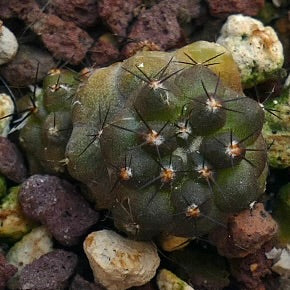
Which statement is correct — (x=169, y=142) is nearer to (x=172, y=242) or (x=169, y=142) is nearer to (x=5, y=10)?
(x=172, y=242)

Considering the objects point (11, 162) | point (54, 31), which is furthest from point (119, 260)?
point (54, 31)

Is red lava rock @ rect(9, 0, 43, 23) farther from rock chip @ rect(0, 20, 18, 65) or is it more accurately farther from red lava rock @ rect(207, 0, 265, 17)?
red lava rock @ rect(207, 0, 265, 17)

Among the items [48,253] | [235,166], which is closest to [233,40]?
[235,166]

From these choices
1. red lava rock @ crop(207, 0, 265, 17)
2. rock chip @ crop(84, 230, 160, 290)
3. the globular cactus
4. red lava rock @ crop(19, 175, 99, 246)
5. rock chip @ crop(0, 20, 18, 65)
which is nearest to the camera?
the globular cactus

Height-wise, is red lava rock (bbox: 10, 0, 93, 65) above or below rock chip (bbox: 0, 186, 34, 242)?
above

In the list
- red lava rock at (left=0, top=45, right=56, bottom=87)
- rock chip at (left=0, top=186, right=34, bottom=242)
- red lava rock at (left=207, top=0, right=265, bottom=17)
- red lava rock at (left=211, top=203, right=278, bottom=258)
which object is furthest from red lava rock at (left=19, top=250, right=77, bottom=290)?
red lava rock at (left=207, top=0, right=265, bottom=17)
